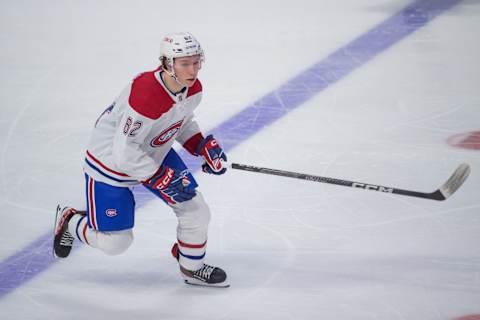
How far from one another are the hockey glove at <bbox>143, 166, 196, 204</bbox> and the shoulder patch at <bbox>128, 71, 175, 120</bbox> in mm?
220

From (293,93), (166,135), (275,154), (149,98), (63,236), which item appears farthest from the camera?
(293,93)

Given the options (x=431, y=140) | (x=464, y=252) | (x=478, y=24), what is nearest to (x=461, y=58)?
(x=478, y=24)

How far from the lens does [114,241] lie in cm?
324

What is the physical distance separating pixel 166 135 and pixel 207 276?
626 mm

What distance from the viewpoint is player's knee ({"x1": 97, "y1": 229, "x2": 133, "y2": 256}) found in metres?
3.24

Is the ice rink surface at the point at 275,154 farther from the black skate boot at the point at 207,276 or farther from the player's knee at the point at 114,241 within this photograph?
the player's knee at the point at 114,241

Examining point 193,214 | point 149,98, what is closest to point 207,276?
point 193,214

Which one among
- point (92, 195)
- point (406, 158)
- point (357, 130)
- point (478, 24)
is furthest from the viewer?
point (478, 24)

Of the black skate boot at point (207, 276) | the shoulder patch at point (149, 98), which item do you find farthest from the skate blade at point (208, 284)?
the shoulder patch at point (149, 98)

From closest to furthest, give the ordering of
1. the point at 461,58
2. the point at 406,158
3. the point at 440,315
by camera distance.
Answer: the point at 440,315 < the point at 406,158 < the point at 461,58

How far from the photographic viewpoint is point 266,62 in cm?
570

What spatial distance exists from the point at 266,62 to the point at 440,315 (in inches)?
119

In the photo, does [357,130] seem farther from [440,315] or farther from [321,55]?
[440,315]

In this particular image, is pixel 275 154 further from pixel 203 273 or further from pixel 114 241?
pixel 114 241
